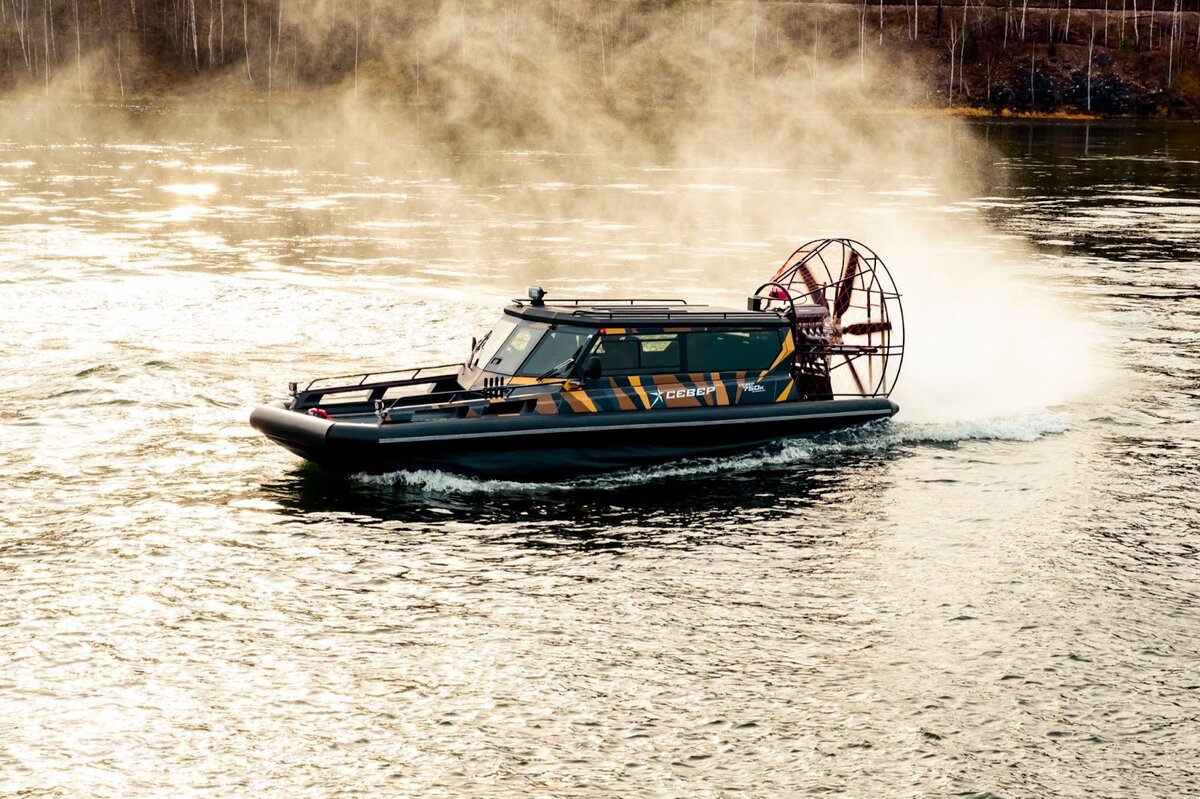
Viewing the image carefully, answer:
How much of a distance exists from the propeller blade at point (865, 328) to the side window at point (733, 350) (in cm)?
229

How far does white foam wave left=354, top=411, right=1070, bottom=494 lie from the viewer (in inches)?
878

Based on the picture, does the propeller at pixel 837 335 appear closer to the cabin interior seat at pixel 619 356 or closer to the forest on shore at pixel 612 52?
the cabin interior seat at pixel 619 356

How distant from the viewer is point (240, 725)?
14445 millimetres

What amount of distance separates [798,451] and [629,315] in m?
4.11

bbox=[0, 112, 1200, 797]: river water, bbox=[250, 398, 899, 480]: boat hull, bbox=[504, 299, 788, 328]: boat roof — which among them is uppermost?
bbox=[504, 299, 788, 328]: boat roof

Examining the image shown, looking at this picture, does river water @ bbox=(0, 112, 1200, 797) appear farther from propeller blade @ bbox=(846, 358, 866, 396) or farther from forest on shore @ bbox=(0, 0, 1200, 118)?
forest on shore @ bbox=(0, 0, 1200, 118)

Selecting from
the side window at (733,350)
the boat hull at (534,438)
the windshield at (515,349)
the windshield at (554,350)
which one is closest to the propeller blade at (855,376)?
the boat hull at (534,438)

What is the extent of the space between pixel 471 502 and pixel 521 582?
11.5 feet

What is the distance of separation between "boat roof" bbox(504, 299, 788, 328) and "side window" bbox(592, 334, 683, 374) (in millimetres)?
277

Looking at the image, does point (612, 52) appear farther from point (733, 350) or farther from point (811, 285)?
point (733, 350)

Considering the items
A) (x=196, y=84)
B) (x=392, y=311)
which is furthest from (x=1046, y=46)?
(x=392, y=311)

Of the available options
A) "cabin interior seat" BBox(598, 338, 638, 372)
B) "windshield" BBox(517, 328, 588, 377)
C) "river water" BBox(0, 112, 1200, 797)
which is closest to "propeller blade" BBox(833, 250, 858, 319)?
"river water" BBox(0, 112, 1200, 797)

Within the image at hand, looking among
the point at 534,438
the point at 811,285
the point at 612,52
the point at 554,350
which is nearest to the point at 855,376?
the point at 811,285

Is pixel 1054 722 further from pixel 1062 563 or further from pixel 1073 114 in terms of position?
pixel 1073 114
